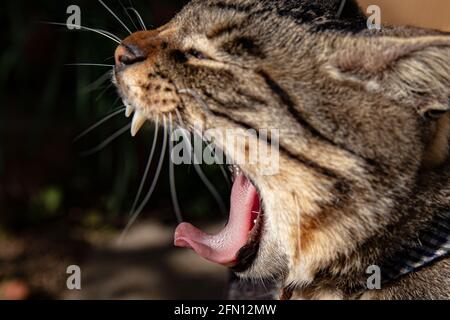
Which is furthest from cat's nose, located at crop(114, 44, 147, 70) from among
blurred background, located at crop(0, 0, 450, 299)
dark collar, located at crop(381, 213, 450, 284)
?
blurred background, located at crop(0, 0, 450, 299)

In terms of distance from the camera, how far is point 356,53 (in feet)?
6.40

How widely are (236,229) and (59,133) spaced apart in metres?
2.43

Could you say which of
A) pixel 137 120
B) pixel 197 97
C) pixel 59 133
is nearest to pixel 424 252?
pixel 197 97

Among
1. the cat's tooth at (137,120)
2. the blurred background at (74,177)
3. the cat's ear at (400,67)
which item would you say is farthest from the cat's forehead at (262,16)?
the blurred background at (74,177)

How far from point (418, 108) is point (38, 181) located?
3.01 meters

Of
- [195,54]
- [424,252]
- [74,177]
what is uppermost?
[195,54]

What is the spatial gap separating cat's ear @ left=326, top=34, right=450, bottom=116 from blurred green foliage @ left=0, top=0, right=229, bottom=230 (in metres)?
2.42

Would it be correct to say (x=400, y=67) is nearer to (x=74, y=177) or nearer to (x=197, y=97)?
(x=197, y=97)

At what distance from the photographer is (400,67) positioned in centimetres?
190

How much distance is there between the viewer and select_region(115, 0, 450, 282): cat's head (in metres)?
1.93

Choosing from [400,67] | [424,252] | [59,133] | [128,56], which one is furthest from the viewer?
[59,133]

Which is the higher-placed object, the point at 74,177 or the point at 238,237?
the point at 74,177

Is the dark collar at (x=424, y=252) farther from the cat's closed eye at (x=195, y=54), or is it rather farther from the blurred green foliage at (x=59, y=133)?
the blurred green foliage at (x=59, y=133)

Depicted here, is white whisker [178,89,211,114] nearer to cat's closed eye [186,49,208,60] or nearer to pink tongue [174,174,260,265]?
cat's closed eye [186,49,208,60]
